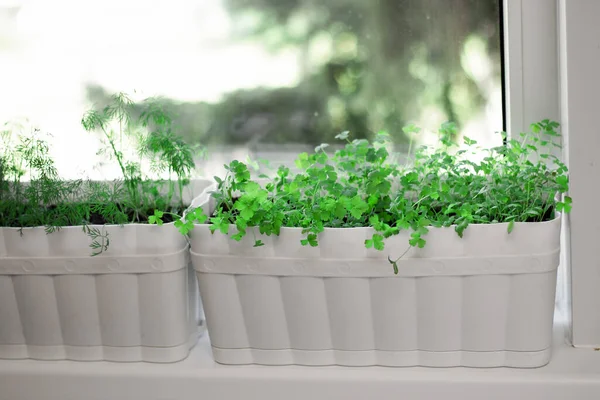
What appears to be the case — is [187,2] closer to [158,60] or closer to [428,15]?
[158,60]

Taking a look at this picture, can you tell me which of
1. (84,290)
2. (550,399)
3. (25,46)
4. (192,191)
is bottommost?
(550,399)

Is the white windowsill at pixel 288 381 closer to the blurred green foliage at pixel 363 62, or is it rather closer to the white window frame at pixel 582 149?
the white window frame at pixel 582 149

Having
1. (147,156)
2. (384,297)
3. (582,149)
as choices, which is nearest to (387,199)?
(384,297)

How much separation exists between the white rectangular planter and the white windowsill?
0.08ft

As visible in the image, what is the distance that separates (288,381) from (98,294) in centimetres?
40

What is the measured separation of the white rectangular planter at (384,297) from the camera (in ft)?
4.05

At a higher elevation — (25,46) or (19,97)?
(25,46)

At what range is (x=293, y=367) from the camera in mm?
1350

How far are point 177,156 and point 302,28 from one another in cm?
43

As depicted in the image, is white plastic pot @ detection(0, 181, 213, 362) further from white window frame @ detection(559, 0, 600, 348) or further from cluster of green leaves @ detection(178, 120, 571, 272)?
white window frame @ detection(559, 0, 600, 348)

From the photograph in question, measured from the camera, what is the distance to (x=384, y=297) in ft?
4.17

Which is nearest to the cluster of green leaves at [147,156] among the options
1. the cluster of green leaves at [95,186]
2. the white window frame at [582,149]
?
the cluster of green leaves at [95,186]

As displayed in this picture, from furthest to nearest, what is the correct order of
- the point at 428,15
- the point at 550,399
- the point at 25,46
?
the point at 25,46, the point at 428,15, the point at 550,399

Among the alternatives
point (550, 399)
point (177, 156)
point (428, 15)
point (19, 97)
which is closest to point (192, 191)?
point (177, 156)
